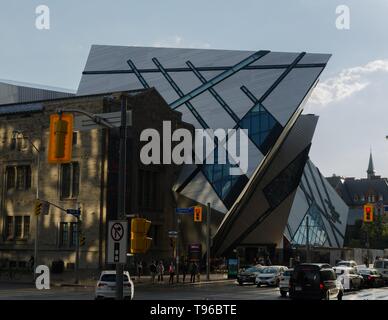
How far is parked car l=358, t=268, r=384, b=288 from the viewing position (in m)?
45.0

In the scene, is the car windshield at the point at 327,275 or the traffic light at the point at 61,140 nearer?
the traffic light at the point at 61,140

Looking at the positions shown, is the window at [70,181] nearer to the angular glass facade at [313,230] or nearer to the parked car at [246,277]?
the parked car at [246,277]

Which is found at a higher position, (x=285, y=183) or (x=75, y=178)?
(x=285, y=183)

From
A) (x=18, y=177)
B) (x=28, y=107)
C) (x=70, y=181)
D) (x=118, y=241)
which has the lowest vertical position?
(x=118, y=241)

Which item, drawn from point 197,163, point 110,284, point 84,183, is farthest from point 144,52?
point 110,284

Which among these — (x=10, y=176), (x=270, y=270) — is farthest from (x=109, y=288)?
(x=10, y=176)

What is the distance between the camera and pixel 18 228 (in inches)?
2429

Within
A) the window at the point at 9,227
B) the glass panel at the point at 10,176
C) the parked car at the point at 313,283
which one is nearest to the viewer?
the parked car at the point at 313,283

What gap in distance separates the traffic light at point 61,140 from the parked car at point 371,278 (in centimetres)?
3413

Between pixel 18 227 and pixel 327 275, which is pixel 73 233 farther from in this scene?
pixel 327 275

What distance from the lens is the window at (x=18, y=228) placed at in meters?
61.0

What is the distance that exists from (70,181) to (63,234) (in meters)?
5.04

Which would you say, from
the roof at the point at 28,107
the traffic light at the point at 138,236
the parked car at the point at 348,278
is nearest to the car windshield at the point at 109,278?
the traffic light at the point at 138,236

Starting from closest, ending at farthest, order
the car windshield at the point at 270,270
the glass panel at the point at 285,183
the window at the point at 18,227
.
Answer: the car windshield at the point at 270,270
the window at the point at 18,227
the glass panel at the point at 285,183
